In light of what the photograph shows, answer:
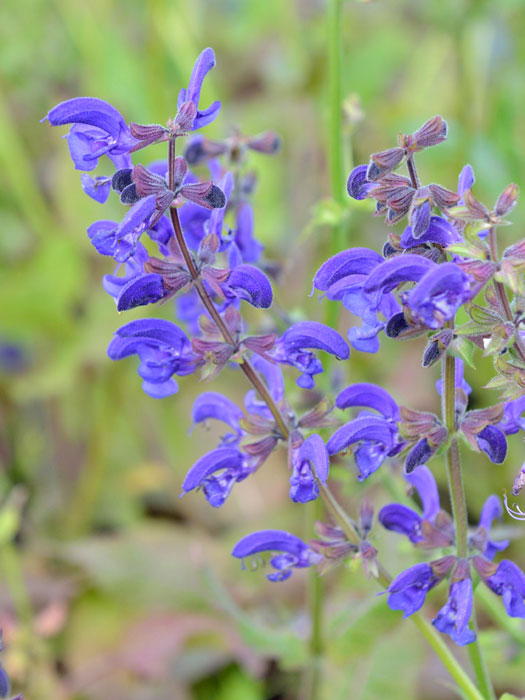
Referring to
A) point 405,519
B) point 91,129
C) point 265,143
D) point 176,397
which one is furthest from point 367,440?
point 176,397

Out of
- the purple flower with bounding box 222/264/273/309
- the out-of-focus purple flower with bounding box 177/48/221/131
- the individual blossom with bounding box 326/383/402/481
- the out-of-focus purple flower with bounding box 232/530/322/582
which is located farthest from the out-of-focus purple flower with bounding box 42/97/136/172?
the out-of-focus purple flower with bounding box 232/530/322/582

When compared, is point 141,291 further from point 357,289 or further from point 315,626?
point 315,626

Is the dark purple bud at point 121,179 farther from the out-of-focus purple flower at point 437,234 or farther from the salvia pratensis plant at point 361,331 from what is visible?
the out-of-focus purple flower at point 437,234

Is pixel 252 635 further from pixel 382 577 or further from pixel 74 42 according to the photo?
pixel 74 42

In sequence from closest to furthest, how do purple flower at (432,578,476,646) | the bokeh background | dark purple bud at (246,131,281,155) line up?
purple flower at (432,578,476,646) < dark purple bud at (246,131,281,155) < the bokeh background

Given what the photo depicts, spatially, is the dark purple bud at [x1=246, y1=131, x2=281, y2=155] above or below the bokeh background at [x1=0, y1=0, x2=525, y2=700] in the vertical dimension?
above

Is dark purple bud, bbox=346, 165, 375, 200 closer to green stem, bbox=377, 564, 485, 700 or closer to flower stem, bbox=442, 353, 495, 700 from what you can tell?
flower stem, bbox=442, 353, 495, 700

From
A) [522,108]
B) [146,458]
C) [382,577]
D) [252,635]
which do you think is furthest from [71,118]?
[522,108]

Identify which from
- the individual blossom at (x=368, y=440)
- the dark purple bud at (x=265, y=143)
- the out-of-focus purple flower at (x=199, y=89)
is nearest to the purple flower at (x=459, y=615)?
the individual blossom at (x=368, y=440)
